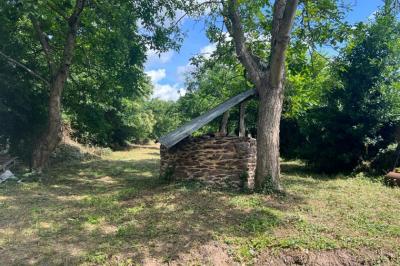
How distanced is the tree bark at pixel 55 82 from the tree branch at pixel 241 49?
4.94m

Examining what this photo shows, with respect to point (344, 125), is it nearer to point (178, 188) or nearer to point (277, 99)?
point (277, 99)

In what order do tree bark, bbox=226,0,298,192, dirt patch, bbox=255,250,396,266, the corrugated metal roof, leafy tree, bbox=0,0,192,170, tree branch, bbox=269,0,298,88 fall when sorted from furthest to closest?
1. leafy tree, bbox=0,0,192,170
2. the corrugated metal roof
3. tree bark, bbox=226,0,298,192
4. tree branch, bbox=269,0,298,88
5. dirt patch, bbox=255,250,396,266

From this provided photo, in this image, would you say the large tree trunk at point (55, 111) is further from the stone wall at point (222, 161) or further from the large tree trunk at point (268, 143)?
the large tree trunk at point (268, 143)

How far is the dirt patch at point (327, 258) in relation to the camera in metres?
5.58

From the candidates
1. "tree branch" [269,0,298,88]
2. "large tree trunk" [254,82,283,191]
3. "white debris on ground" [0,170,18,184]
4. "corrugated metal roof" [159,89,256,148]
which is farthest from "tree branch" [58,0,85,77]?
"large tree trunk" [254,82,283,191]

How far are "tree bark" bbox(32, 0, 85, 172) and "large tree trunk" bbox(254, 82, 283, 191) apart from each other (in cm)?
682

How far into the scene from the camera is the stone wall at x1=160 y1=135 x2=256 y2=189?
1013cm

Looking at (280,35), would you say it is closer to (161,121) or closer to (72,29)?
(72,29)

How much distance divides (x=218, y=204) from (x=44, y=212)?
12.7ft

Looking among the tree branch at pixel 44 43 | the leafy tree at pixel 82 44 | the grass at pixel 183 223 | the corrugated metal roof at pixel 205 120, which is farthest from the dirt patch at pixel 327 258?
the tree branch at pixel 44 43

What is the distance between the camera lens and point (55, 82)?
39.8ft

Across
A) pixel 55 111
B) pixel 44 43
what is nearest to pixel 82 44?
pixel 44 43

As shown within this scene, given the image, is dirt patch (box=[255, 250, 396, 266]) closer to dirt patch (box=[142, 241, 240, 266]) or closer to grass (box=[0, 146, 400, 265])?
grass (box=[0, 146, 400, 265])

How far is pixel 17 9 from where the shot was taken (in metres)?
9.85
